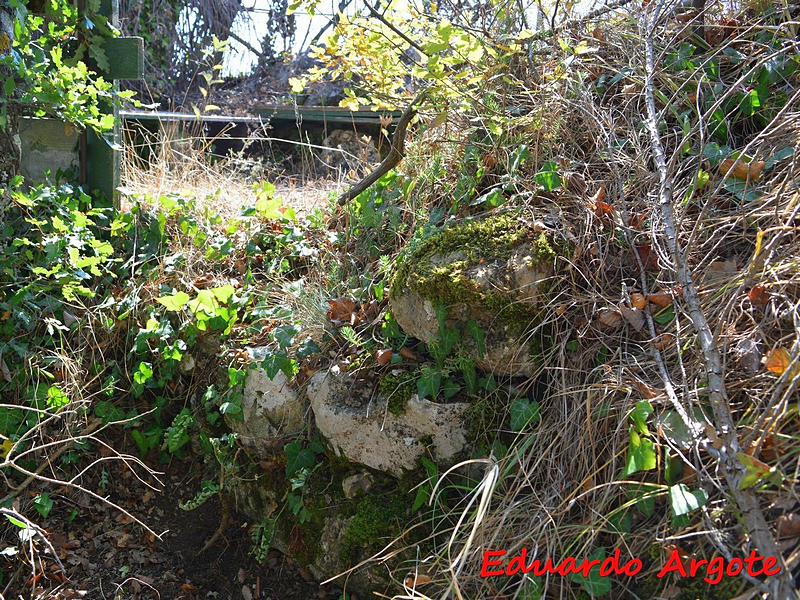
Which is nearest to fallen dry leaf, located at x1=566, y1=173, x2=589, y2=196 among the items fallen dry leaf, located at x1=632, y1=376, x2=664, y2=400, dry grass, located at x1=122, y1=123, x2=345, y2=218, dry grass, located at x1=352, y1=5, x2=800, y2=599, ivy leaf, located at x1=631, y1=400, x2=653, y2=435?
dry grass, located at x1=352, y1=5, x2=800, y2=599

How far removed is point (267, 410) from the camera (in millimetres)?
2867

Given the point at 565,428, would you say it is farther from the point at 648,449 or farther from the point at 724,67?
the point at 724,67

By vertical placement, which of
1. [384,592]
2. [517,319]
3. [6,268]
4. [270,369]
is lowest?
[384,592]

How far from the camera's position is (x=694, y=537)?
5.94 feet

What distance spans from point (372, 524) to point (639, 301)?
1.26 meters

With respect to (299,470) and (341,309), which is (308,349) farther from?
(299,470)

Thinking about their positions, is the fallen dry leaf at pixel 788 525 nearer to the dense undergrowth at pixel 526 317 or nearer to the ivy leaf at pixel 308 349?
the dense undergrowth at pixel 526 317

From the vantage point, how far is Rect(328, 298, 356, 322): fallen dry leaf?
2.85 metres

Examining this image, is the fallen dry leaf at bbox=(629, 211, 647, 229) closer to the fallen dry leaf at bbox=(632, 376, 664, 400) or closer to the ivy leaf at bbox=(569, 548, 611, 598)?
the fallen dry leaf at bbox=(632, 376, 664, 400)

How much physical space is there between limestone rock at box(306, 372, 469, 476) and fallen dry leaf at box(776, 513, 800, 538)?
40.7 inches

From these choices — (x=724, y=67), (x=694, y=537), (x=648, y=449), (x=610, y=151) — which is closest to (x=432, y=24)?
(x=610, y=151)

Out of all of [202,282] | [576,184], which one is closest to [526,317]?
[576,184]

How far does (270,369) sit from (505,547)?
4.04 ft

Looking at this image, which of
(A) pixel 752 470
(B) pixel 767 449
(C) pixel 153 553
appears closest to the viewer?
(A) pixel 752 470
